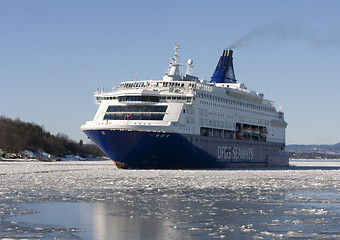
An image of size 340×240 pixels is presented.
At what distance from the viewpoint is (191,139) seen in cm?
5278

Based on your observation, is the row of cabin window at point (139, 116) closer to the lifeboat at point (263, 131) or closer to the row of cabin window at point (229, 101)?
the row of cabin window at point (229, 101)

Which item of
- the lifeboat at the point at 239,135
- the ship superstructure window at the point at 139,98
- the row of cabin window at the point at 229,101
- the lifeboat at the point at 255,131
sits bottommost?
the lifeboat at the point at 239,135

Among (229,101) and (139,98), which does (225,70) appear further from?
(139,98)

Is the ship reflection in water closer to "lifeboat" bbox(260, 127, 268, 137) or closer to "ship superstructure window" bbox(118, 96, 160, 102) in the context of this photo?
"ship superstructure window" bbox(118, 96, 160, 102)

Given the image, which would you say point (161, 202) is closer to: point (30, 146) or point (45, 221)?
point (45, 221)

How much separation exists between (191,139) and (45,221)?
3732 cm

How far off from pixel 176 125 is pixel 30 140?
92410 millimetres

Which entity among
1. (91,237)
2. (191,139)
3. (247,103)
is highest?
(247,103)

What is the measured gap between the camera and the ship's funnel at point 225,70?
73.1m

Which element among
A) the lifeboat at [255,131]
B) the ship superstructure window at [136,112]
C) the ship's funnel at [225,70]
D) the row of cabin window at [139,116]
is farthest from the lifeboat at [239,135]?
the row of cabin window at [139,116]

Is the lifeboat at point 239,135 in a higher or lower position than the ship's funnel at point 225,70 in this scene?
lower

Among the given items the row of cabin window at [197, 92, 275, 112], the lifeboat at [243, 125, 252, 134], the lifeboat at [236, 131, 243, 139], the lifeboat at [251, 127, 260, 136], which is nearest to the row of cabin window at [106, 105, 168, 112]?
the row of cabin window at [197, 92, 275, 112]

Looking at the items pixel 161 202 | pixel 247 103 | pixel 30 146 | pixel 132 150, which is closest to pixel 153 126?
pixel 132 150

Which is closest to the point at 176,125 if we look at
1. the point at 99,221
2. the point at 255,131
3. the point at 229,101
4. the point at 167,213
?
the point at 229,101
